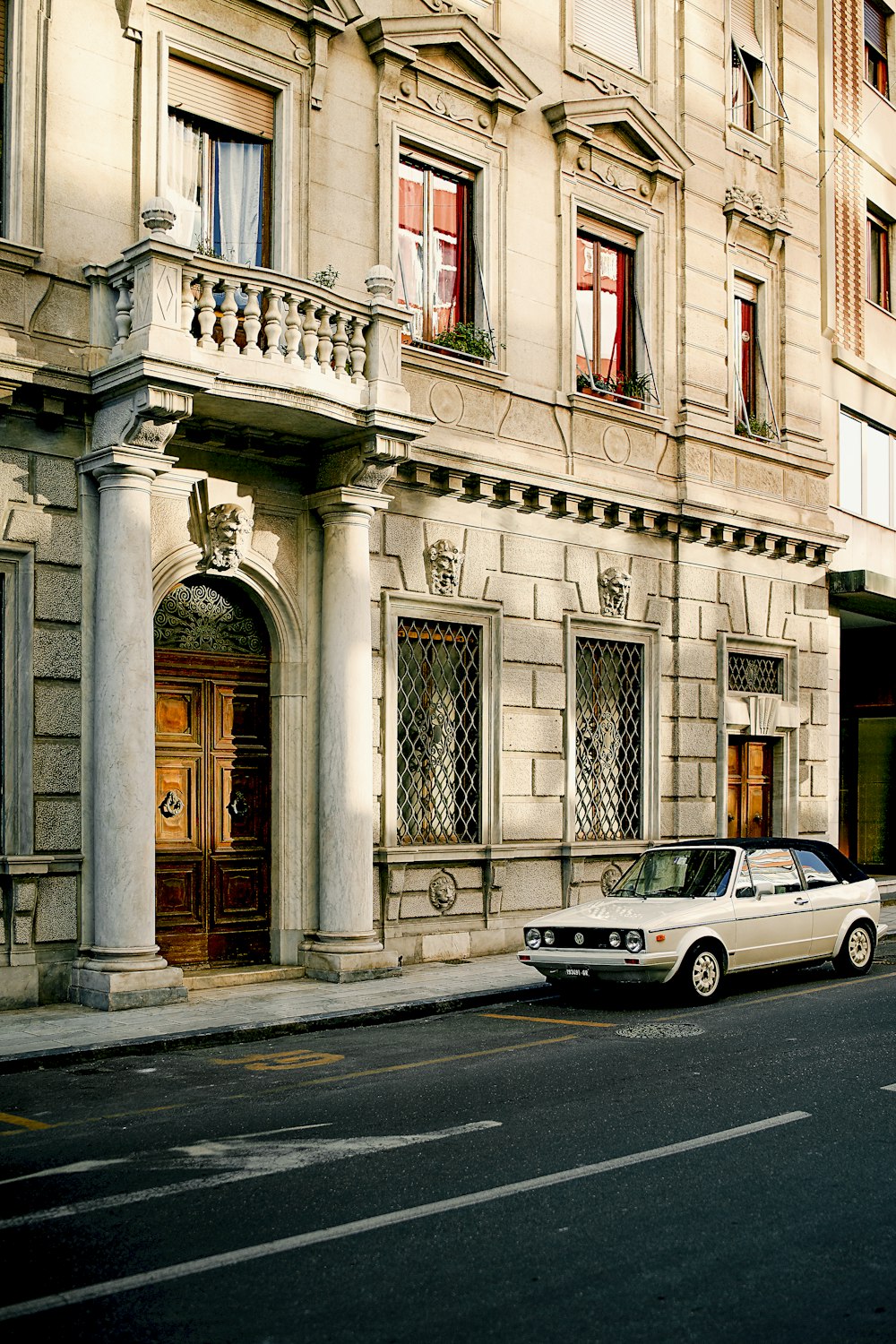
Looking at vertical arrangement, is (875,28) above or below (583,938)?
above

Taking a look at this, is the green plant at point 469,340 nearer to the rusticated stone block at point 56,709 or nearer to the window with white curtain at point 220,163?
the window with white curtain at point 220,163

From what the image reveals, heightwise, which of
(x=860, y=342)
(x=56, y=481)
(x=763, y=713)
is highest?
(x=860, y=342)

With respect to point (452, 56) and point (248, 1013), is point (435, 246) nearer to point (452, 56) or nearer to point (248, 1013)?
point (452, 56)

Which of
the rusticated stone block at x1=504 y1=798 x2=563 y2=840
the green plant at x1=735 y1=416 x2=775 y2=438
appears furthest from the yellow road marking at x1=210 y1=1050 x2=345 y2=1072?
the green plant at x1=735 y1=416 x2=775 y2=438

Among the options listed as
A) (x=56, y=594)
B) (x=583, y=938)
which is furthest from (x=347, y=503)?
(x=583, y=938)

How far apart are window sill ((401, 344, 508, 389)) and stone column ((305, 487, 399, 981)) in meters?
1.99

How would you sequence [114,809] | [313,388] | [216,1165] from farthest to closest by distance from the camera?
[313,388] → [114,809] → [216,1165]

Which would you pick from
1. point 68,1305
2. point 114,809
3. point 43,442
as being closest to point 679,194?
point 43,442

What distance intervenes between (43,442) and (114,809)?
A: 11.1 ft

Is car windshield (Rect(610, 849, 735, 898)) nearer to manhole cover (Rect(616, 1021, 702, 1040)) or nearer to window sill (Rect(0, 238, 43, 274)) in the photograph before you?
manhole cover (Rect(616, 1021, 702, 1040))

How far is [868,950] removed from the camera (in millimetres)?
14633

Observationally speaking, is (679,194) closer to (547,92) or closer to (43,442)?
(547,92)

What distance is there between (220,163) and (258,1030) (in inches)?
343

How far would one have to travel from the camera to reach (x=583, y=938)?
41.5 ft
